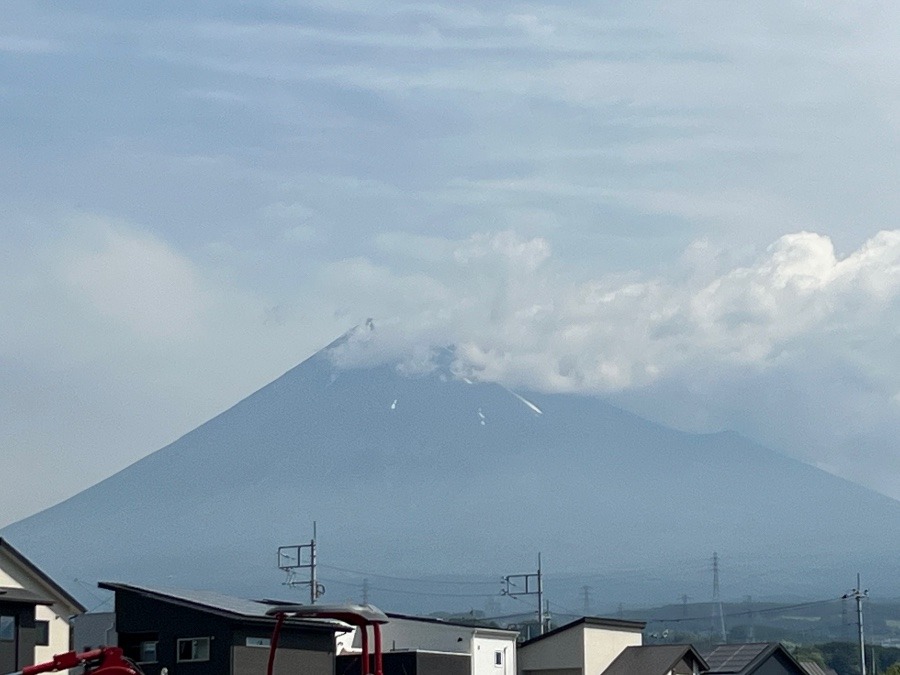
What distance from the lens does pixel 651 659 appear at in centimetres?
5344

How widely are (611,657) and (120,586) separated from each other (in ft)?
57.8

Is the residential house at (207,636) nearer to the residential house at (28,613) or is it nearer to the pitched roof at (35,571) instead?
the pitched roof at (35,571)

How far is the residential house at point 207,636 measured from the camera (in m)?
43.6

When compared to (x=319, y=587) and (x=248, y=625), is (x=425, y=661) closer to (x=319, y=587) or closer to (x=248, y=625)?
(x=248, y=625)

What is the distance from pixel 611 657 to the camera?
55.5 meters

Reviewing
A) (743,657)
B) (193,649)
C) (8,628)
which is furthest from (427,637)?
(8,628)

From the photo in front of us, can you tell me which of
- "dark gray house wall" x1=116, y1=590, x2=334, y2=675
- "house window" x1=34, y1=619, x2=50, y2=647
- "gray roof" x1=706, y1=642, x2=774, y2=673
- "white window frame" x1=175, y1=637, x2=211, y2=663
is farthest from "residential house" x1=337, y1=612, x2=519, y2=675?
"house window" x1=34, y1=619, x2=50, y2=647

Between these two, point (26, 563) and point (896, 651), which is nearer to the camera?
point (26, 563)

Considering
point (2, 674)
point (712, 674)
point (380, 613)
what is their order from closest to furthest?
point (380, 613), point (2, 674), point (712, 674)

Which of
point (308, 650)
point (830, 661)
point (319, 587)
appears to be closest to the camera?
point (308, 650)

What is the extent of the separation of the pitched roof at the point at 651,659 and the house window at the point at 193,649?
606 inches

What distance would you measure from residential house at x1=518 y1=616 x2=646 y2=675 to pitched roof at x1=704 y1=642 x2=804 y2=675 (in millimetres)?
2852

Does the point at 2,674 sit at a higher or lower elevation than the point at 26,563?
lower

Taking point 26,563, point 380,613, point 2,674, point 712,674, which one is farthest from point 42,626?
point 380,613
